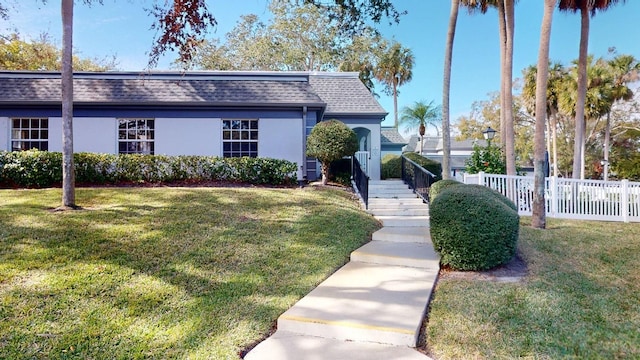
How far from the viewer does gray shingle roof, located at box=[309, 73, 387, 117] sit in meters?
15.6

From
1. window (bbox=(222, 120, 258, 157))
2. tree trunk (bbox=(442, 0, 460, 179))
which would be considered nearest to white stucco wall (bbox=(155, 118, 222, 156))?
window (bbox=(222, 120, 258, 157))

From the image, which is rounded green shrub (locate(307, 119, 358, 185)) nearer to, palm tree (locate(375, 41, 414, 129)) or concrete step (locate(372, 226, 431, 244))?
concrete step (locate(372, 226, 431, 244))

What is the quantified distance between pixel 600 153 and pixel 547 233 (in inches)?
1448

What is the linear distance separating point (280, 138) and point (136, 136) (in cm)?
497

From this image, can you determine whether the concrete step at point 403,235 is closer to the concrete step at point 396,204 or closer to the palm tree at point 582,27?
the concrete step at point 396,204

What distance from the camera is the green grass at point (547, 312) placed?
11.1ft

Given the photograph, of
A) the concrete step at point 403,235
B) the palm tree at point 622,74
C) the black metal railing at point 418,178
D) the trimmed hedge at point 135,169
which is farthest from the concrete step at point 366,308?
the palm tree at point 622,74

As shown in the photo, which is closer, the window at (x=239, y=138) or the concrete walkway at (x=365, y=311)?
the concrete walkway at (x=365, y=311)

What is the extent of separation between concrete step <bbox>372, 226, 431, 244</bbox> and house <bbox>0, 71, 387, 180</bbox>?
5745mm

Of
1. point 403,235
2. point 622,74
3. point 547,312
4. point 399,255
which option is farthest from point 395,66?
point 547,312

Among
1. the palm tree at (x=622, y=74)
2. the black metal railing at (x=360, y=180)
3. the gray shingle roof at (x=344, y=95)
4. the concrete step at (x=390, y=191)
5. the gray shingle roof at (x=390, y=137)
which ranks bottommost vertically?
the concrete step at (x=390, y=191)

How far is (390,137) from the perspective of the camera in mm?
21500

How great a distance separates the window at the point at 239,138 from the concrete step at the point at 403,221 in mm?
5617

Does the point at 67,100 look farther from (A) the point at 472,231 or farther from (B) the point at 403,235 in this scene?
(A) the point at 472,231
